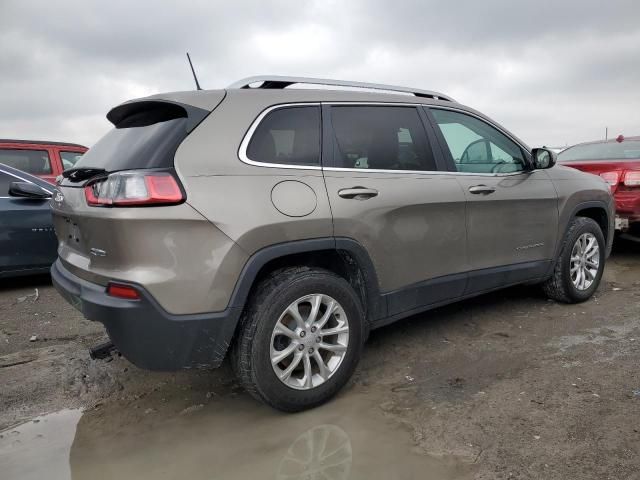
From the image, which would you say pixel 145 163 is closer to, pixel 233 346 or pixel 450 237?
pixel 233 346

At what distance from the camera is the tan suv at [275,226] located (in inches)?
93.1

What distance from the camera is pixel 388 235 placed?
3.02 metres

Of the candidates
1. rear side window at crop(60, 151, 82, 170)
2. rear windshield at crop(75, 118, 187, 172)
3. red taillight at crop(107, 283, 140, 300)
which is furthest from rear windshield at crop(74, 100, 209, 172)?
rear side window at crop(60, 151, 82, 170)

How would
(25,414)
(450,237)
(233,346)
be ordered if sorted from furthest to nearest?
(450,237) < (25,414) < (233,346)

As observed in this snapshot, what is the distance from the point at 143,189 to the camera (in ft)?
7.69

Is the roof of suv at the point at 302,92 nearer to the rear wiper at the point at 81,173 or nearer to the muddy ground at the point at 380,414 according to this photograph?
the rear wiper at the point at 81,173

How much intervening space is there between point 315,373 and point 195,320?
2.53 ft

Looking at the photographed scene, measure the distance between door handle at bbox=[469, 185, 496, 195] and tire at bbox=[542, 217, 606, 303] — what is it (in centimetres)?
111

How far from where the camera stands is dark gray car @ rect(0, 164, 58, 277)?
17.1 ft

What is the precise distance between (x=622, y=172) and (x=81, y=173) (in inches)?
225

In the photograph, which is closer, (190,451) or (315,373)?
(190,451)

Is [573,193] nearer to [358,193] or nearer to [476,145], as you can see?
[476,145]

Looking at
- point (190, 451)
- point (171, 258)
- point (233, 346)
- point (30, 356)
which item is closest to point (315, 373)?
point (233, 346)

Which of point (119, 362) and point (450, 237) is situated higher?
point (450, 237)
